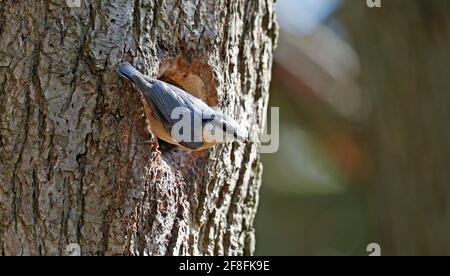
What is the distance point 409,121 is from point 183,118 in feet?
6.65

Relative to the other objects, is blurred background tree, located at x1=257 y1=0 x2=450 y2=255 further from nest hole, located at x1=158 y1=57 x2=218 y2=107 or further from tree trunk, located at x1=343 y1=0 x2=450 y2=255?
nest hole, located at x1=158 y1=57 x2=218 y2=107

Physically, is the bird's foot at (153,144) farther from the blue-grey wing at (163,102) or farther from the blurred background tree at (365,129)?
the blurred background tree at (365,129)

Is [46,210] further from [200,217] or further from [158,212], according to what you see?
[200,217]

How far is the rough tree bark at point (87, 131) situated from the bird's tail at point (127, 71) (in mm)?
28

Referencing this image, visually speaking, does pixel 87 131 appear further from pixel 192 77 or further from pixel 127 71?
pixel 192 77

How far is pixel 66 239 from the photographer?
7.48 ft

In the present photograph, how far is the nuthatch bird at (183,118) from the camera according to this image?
2309 mm

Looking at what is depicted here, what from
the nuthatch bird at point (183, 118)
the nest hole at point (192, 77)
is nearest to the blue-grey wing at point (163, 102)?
the nuthatch bird at point (183, 118)

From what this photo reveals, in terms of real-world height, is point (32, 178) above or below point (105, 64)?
below

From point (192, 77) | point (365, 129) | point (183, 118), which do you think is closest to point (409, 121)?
point (365, 129)

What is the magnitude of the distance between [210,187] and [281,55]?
277 cm

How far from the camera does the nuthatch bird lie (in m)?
2.31

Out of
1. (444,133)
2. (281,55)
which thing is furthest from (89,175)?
(281,55)

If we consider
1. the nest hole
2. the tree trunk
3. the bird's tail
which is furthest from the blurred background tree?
the bird's tail
